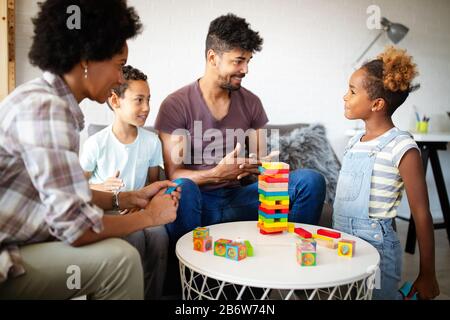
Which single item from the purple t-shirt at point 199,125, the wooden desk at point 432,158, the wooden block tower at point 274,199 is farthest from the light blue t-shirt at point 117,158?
the wooden desk at point 432,158

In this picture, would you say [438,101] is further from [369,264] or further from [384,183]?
[369,264]

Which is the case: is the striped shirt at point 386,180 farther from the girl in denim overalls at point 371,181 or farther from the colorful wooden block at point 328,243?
the colorful wooden block at point 328,243

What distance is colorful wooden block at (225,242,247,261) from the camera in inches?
46.2

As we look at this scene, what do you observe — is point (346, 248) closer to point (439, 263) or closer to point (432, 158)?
point (439, 263)

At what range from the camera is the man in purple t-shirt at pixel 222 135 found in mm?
1771

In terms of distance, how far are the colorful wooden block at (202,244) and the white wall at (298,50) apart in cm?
104

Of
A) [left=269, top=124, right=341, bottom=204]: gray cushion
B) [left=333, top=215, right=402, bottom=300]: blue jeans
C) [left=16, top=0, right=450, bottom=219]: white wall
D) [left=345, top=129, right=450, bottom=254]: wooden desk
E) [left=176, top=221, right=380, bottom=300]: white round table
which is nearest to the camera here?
[left=176, top=221, right=380, bottom=300]: white round table

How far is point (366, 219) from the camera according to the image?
1.60m

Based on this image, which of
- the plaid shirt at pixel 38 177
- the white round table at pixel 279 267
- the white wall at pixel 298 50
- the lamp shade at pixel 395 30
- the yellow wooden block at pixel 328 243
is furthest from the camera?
the lamp shade at pixel 395 30

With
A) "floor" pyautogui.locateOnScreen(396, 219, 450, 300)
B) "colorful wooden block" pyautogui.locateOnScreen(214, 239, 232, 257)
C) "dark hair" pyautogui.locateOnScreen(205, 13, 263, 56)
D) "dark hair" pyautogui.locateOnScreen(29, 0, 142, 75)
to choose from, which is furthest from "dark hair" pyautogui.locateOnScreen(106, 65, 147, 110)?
"floor" pyautogui.locateOnScreen(396, 219, 450, 300)

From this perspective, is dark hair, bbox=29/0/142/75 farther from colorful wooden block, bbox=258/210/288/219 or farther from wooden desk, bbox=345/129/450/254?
wooden desk, bbox=345/129/450/254

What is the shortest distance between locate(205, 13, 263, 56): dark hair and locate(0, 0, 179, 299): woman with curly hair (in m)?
0.89
